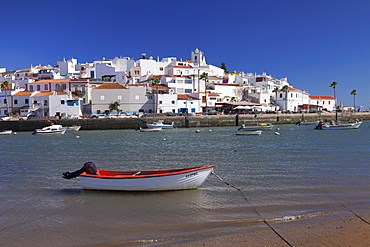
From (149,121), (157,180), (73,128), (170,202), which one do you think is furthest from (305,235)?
(73,128)

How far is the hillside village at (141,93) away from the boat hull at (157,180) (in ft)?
160

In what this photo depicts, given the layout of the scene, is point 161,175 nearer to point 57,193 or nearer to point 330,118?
point 57,193

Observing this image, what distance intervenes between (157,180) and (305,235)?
584 cm

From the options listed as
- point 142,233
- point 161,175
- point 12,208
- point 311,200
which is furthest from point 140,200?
point 311,200

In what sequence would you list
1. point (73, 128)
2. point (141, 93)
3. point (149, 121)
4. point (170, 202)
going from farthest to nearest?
point (141, 93) < point (149, 121) < point (73, 128) < point (170, 202)

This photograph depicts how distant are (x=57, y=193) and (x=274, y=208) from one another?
8.75 metres

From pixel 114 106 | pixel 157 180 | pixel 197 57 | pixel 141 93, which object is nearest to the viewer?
pixel 157 180

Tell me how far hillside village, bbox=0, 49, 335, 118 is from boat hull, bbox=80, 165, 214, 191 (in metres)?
48.7

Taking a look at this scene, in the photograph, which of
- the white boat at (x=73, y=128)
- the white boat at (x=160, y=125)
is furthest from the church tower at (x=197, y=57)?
the white boat at (x=73, y=128)

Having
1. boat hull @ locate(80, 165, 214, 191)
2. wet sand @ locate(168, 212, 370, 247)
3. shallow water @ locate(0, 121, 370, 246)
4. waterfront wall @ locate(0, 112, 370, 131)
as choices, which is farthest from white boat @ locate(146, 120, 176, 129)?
wet sand @ locate(168, 212, 370, 247)

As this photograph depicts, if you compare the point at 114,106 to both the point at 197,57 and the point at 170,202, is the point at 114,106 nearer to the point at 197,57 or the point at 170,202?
the point at 197,57

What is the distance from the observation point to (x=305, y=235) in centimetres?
788

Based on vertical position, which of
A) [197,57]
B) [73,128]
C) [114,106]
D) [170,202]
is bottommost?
[170,202]

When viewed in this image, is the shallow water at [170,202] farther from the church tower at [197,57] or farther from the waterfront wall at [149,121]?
the church tower at [197,57]
